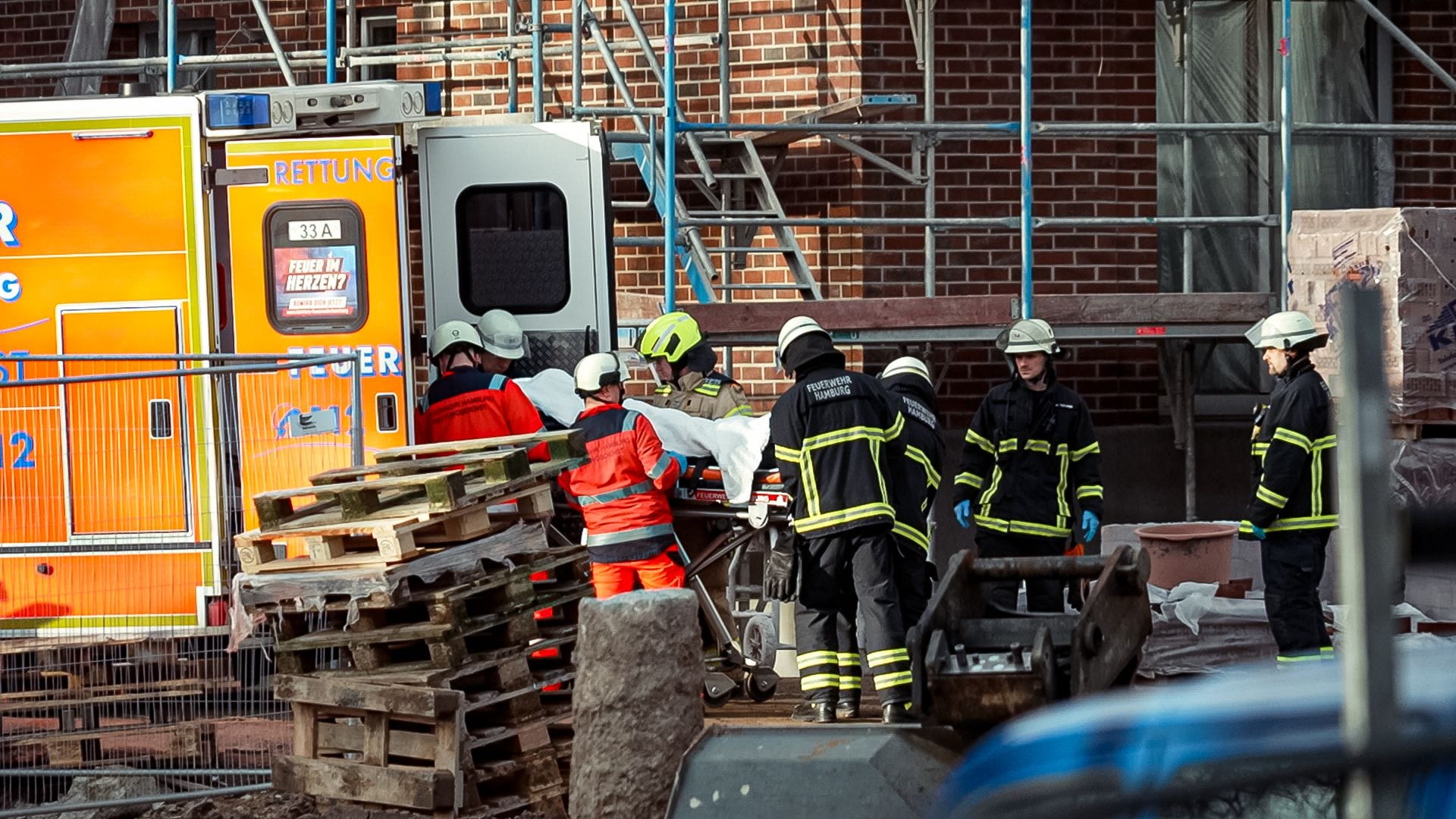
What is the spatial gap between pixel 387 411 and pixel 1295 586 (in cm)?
438

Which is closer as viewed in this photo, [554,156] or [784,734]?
[784,734]

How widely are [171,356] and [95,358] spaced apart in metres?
0.35

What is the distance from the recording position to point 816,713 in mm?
8023

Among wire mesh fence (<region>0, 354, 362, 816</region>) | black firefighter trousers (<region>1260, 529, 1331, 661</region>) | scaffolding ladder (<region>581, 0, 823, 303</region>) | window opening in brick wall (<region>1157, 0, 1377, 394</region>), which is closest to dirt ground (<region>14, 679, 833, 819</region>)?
wire mesh fence (<region>0, 354, 362, 816</region>)

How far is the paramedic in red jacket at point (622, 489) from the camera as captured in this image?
8.37m

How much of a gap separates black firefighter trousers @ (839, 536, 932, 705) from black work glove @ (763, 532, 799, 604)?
0.84 ft

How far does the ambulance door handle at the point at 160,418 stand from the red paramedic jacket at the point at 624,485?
1.89 metres

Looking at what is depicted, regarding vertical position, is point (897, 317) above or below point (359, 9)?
below

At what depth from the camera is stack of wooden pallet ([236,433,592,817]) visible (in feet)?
22.1

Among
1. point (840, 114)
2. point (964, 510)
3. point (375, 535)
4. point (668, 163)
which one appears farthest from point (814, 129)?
point (375, 535)

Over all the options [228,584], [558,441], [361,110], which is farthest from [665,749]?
[361,110]

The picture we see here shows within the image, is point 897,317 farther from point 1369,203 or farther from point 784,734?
point 784,734

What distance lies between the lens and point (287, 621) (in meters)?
7.12

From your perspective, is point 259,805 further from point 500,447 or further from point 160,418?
point 160,418
